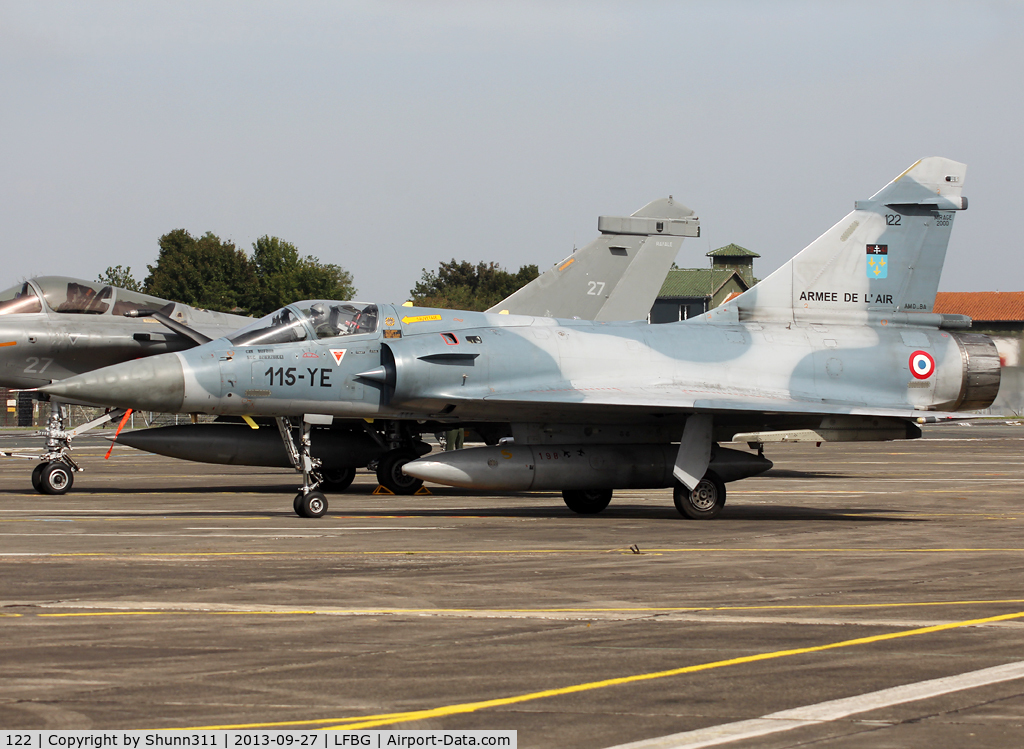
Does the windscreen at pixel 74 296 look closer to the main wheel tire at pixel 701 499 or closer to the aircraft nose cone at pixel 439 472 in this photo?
the aircraft nose cone at pixel 439 472

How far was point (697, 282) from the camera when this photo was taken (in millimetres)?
114312

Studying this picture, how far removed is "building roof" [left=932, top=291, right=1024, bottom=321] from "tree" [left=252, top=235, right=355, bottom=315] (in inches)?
2109

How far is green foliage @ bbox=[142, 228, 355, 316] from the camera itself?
94.1m

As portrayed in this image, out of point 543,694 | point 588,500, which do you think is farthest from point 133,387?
point 543,694

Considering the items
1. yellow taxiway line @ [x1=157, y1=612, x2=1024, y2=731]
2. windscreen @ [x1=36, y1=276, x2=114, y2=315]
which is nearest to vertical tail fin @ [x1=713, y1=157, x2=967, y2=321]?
yellow taxiway line @ [x1=157, y1=612, x2=1024, y2=731]

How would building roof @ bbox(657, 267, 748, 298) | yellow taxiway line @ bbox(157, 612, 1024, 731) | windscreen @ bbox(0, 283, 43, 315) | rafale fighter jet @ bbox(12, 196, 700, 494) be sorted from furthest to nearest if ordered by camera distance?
building roof @ bbox(657, 267, 748, 298) → windscreen @ bbox(0, 283, 43, 315) → rafale fighter jet @ bbox(12, 196, 700, 494) → yellow taxiway line @ bbox(157, 612, 1024, 731)

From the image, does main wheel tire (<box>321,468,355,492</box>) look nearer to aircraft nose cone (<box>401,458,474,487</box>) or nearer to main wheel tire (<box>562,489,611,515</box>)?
main wheel tire (<box>562,489,611,515</box>)

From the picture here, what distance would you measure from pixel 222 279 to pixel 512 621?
90.8 meters

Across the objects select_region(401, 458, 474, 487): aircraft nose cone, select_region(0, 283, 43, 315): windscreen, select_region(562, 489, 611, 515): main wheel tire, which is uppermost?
select_region(0, 283, 43, 315): windscreen

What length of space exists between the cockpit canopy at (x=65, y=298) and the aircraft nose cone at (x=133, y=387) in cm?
571

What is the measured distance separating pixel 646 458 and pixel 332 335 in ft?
15.4

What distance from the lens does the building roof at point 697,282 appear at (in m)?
113

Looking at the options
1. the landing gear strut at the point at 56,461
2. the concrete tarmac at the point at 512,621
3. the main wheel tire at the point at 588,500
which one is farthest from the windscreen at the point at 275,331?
the landing gear strut at the point at 56,461

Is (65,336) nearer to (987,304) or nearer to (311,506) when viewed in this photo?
(311,506)
